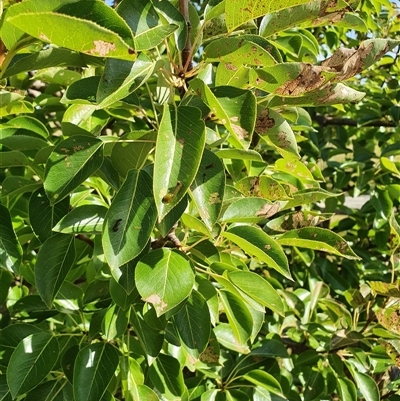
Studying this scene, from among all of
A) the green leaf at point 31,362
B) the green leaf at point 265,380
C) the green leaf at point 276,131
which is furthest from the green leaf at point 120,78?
the green leaf at point 265,380

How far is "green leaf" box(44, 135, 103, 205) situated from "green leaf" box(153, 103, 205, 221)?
168mm

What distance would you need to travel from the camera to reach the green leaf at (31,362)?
3.23 ft

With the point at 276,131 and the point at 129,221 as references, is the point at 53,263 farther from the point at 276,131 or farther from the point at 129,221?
the point at 276,131

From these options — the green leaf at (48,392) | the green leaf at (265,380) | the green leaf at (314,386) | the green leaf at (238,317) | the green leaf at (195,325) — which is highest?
the green leaf at (195,325)

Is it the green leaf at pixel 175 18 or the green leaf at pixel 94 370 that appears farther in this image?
the green leaf at pixel 94 370

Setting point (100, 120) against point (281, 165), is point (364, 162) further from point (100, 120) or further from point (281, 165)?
point (100, 120)

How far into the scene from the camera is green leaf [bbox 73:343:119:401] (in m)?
0.97

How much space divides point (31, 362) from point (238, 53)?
696mm

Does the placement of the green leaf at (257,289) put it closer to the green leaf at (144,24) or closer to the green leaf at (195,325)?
the green leaf at (195,325)

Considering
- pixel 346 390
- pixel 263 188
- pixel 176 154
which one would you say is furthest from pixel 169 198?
pixel 346 390

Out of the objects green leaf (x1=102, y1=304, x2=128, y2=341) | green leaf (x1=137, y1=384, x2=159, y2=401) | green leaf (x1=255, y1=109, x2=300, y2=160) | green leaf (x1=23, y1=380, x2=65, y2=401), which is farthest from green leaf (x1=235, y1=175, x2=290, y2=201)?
green leaf (x1=23, y1=380, x2=65, y2=401)

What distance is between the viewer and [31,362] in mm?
1019

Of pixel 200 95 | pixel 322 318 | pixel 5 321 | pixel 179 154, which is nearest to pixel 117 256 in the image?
pixel 179 154

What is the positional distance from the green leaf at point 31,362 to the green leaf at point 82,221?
287 mm
